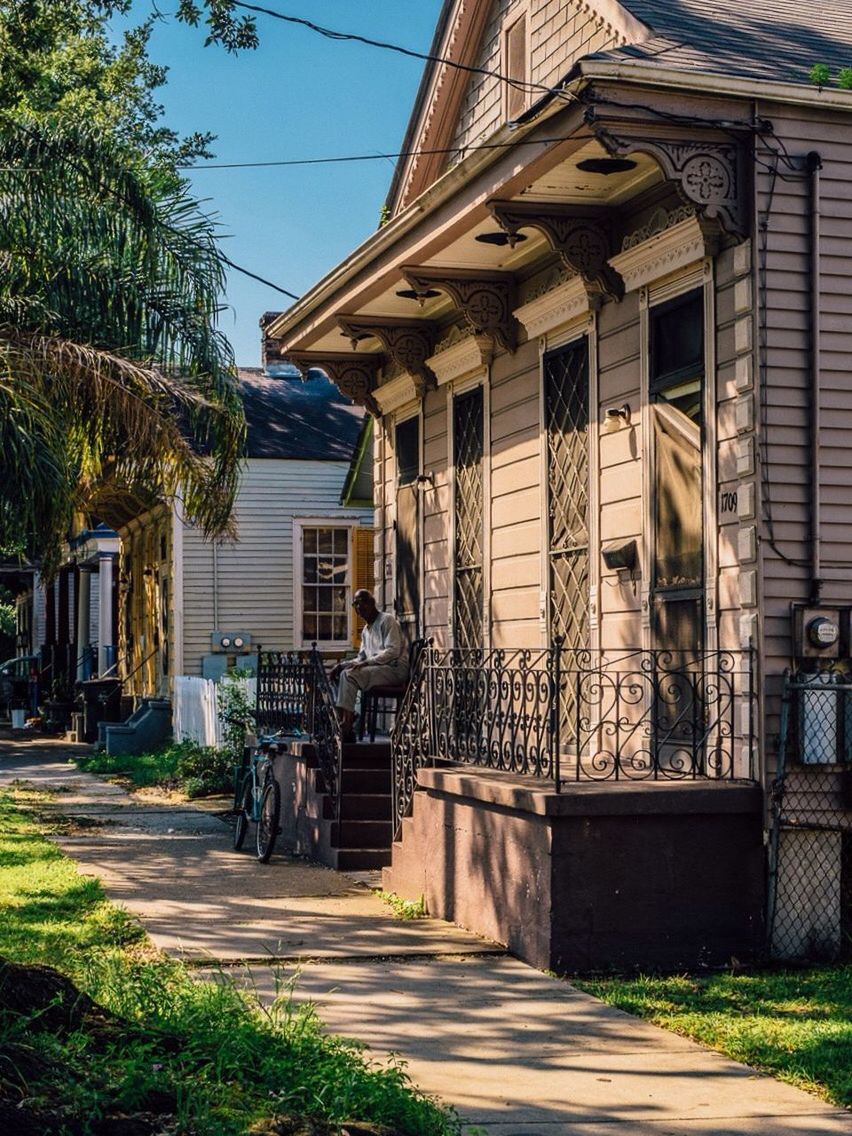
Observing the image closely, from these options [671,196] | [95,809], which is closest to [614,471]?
[671,196]

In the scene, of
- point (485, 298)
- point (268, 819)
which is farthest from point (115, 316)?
point (268, 819)

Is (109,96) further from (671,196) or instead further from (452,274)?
(671,196)

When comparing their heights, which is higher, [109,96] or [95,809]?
[109,96]

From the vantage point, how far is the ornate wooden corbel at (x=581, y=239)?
34.8 feet

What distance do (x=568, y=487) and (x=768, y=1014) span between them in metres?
Answer: 4.96

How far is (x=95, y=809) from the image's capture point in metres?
17.3

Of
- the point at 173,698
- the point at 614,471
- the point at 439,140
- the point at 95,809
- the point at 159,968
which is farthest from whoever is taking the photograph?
the point at 173,698

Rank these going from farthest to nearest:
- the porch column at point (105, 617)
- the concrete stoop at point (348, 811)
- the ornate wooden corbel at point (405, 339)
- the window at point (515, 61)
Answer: the porch column at point (105, 617)
the ornate wooden corbel at point (405, 339)
the window at point (515, 61)
the concrete stoop at point (348, 811)

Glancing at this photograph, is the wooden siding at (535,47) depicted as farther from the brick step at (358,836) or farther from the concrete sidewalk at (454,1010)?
the concrete sidewalk at (454,1010)

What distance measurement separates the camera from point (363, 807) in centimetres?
1257

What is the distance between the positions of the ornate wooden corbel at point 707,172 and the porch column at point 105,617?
24655mm

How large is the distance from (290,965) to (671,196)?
5208 mm

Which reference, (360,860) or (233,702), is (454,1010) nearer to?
(360,860)

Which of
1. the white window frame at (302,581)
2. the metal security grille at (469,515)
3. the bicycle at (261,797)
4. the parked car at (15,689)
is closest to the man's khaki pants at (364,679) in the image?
the metal security grille at (469,515)
